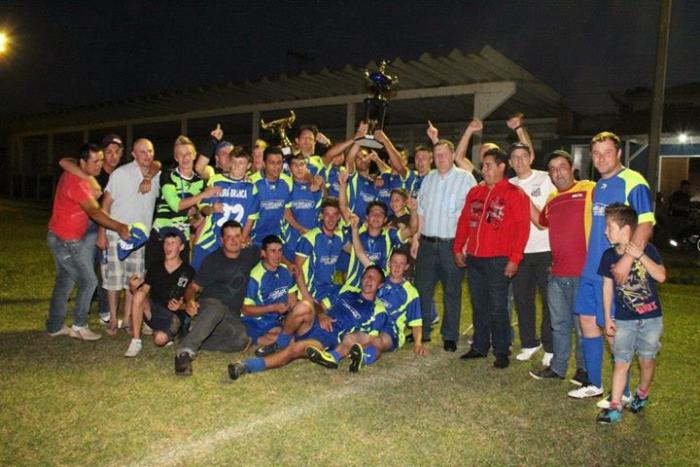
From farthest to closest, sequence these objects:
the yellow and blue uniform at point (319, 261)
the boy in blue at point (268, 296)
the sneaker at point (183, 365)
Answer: the yellow and blue uniform at point (319, 261) → the boy in blue at point (268, 296) → the sneaker at point (183, 365)

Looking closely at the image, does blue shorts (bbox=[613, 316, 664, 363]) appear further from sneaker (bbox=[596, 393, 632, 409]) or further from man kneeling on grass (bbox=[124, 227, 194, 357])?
man kneeling on grass (bbox=[124, 227, 194, 357])

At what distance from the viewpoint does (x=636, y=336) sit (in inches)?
164

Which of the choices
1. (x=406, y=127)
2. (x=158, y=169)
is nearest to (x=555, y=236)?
(x=158, y=169)

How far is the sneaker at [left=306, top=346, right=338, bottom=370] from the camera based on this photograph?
197 inches

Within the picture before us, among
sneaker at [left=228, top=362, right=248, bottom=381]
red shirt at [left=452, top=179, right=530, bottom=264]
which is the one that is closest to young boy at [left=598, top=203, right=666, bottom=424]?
red shirt at [left=452, top=179, right=530, bottom=264]

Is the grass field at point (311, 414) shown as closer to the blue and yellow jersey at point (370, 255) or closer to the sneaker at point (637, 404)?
the sneaker at point (637, 404)

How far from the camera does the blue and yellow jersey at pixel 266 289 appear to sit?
18.7 feet

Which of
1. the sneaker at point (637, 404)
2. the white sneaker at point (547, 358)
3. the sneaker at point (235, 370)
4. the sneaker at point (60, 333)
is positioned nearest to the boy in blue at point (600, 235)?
the sneaker at point (637, 404)

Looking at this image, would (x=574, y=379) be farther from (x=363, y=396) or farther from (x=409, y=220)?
(x=409, y=220)

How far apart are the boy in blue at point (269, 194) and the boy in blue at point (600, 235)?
332cm

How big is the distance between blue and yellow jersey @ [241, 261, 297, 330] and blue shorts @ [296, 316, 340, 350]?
1.53ft

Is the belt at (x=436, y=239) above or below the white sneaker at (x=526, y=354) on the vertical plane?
above

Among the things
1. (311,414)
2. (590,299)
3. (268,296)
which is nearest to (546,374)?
(590,299)

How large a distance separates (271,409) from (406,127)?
67.5ft
